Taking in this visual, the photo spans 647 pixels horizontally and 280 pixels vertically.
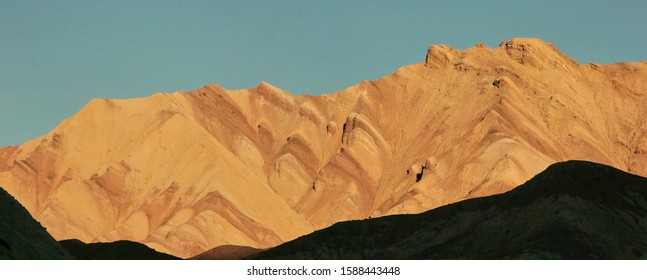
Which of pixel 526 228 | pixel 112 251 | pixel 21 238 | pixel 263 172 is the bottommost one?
pixel 21 238

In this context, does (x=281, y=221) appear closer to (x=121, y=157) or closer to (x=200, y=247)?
(x=200, y=247)

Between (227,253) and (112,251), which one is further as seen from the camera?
(227,253)

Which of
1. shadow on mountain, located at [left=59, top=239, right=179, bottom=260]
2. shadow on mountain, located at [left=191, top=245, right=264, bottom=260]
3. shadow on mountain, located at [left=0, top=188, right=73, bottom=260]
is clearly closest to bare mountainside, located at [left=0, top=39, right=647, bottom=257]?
shadow on mountain, located at [left=191, top=245, right=264, bottom=260]

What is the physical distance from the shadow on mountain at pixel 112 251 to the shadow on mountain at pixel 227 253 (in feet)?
51.8

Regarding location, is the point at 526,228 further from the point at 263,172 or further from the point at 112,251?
the point at 263,172

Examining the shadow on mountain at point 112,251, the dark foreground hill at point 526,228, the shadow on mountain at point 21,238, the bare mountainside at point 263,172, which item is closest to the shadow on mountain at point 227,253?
the bare mountainside at point 263,172

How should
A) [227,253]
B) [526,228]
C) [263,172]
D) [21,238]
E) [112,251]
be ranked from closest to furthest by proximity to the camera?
[21,238]
[526,228]
[112,251]
[227,253]
[263,172]

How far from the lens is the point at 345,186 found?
18938 centimetres

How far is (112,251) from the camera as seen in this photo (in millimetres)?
131000

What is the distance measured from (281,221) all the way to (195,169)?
15.3 m

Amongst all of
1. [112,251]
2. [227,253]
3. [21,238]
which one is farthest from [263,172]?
[21,238]

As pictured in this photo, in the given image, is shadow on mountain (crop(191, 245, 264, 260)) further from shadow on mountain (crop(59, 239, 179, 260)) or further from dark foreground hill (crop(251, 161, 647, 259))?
dark foreground hill (crop(251, 161, 647, 259))

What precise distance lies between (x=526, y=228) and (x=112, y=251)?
136 feet
